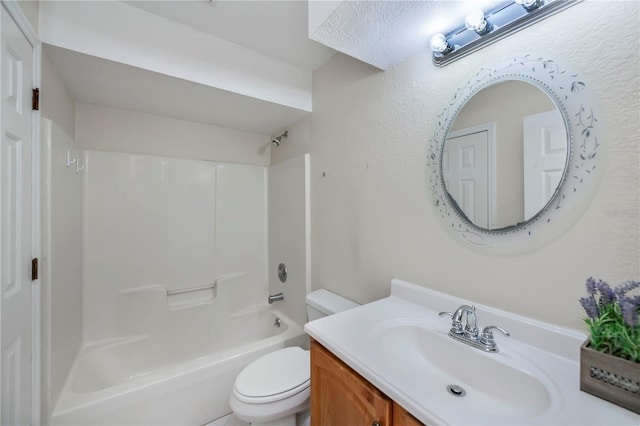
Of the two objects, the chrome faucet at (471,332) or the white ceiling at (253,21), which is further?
the white ceiling at (253,21)

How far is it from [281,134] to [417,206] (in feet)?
5.60

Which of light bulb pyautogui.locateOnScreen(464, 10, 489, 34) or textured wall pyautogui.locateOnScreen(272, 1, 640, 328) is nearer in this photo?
textured wall pyautogui.locateOnScreen(272, 1, 640, 328)

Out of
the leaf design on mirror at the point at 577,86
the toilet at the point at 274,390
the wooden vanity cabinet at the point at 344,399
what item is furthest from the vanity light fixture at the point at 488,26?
the toilet at the point at 274,390

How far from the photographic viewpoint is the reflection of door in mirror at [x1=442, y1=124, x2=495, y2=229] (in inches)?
37.8

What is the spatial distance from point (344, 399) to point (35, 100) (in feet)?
5.86

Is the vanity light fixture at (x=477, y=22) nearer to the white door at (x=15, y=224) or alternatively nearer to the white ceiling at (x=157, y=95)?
the white ceiling at (x=157, y=95)

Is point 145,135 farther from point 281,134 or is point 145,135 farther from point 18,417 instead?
point 18,417

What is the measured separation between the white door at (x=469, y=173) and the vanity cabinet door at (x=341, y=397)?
2.40 ft

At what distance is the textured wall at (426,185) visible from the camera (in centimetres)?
69

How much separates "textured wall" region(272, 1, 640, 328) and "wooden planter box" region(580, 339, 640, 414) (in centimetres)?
21

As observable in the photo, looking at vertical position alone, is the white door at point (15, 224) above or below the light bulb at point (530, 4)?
below

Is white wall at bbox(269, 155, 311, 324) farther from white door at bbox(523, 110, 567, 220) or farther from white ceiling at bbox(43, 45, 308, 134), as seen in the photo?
white door at bbox(523, 110, 567, 220)

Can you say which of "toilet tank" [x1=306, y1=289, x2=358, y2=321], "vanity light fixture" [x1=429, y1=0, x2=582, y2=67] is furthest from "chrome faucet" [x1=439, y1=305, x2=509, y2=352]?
"vanity light fixture" [x1=429, y1=0, x2=582, y2=67]

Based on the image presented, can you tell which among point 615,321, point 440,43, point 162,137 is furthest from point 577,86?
point 162,137
